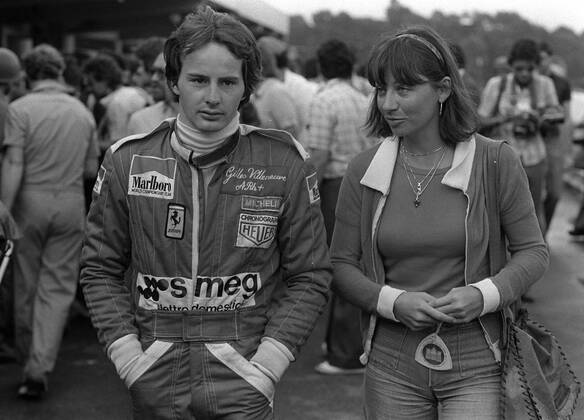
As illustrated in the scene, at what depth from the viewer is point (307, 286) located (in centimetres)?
283

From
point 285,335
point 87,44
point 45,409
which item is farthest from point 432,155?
point 87,44

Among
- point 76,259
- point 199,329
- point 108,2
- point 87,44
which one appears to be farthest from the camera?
point 87,44

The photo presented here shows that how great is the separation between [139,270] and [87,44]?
883 inches

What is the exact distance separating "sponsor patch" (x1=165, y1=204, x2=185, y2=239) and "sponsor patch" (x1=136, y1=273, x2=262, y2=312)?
5.2 inches

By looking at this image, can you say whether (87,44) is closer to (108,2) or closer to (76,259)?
(108,2)

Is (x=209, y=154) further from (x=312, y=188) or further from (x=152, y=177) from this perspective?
(x=312, y=188)

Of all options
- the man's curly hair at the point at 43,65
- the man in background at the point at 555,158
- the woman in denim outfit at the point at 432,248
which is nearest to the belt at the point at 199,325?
the woman in denim outfit at the point at 432,248

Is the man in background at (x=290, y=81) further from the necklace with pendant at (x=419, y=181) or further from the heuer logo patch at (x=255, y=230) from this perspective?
the heuer logo patch at (x=255, y=230)

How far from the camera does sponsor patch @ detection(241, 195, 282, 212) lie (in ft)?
9.01

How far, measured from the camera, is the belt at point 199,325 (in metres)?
2.73

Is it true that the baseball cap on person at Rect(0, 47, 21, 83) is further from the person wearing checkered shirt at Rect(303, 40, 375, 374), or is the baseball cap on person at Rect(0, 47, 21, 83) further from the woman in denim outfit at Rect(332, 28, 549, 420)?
the woman in denim outfit at Rect(332, 28, 549, 420)

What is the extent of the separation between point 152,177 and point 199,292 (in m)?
0.36

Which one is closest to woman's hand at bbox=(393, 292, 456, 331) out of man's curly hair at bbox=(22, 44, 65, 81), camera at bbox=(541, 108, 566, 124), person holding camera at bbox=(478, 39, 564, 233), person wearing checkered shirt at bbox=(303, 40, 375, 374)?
→ person wearing checkered shirt at bbox=(303, 40, 375, 374)

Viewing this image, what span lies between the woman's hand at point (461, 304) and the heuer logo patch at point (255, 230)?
532 mm
